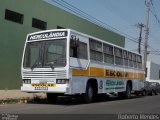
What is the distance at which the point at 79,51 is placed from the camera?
18781mm

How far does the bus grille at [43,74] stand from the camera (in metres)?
17.5

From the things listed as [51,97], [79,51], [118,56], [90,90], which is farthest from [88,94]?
[118,56]

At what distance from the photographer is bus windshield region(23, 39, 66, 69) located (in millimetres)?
17781

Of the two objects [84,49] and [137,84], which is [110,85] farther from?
[137,84]

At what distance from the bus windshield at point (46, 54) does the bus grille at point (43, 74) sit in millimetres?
271

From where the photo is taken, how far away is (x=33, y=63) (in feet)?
60.0

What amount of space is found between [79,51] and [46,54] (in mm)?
1613

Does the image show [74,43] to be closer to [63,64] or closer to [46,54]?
[63,64]

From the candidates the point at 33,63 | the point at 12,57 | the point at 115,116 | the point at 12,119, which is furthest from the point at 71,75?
the point at 12,57

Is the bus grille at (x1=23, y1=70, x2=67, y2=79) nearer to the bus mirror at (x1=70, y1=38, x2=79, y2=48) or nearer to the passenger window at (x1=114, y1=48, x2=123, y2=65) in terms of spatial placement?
the bus mirror at (x1=70, y1=38, x2=79, y2=48)

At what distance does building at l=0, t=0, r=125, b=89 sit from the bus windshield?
8277mm

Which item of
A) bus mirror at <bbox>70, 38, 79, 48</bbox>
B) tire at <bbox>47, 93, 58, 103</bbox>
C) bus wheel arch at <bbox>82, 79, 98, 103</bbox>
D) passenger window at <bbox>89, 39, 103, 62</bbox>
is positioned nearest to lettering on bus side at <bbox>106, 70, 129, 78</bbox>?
passenger window at <bbox>89, 39, 103, 62</bbox>

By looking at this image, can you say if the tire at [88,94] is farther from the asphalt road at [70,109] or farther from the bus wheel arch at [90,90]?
the asphalt road at [70,109]

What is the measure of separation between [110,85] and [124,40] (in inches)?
1109
